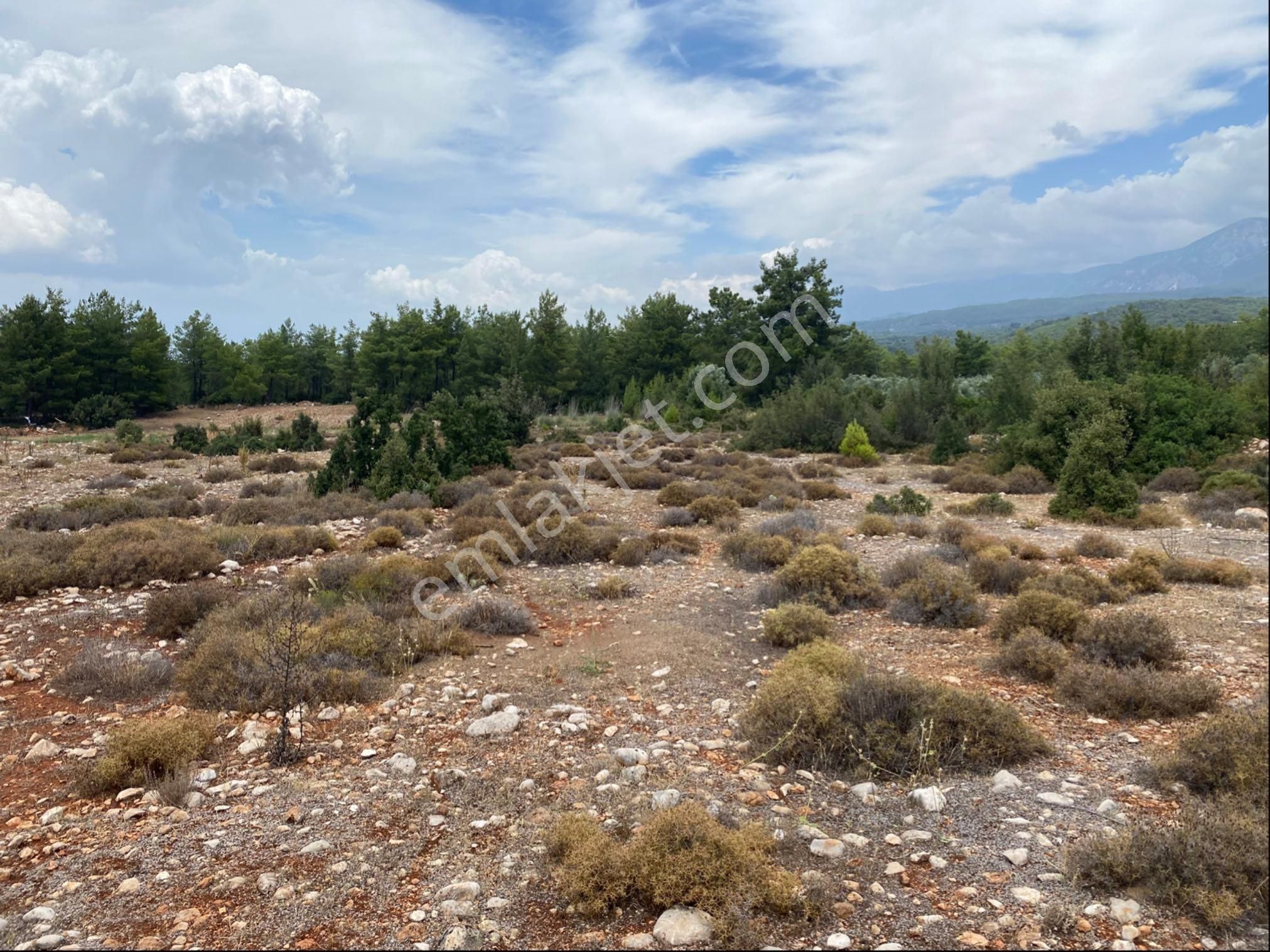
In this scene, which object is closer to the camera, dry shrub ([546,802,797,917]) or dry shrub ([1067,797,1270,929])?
dry shrub ([1067,797,1270,929])

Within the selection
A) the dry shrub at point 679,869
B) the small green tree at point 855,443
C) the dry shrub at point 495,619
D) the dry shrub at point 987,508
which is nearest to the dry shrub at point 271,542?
the dry shrub at point 495,619

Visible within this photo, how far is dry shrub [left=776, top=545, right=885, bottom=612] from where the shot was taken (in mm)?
7812

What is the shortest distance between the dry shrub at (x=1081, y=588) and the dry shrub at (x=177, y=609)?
786cm

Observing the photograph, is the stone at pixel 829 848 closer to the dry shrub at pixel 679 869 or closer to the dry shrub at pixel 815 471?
the dry shrub at pixel 679 869

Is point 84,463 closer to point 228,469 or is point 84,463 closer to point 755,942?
point 228,469

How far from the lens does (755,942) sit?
283 centimetres

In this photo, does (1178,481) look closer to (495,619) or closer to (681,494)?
(681,494)

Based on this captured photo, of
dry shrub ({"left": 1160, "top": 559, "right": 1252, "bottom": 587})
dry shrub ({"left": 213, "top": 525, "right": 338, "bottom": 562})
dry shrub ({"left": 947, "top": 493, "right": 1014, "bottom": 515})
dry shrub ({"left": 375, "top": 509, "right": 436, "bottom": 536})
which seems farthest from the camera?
dry shrub ({"left": 947, "top": 493, "right": 1014, "bottom": 515})

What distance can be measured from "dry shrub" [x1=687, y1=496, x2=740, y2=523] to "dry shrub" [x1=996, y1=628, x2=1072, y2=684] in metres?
6.82

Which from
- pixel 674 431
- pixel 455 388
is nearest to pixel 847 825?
pixel 674 431

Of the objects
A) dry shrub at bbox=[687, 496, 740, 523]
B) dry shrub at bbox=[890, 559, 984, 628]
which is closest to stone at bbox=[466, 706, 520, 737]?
dry shrub at bbox=[890, 559, 984, 628]

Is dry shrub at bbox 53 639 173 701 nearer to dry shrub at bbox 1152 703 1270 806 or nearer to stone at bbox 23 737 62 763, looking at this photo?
stone at bbox 23 737 62 763

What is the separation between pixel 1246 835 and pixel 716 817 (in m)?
2.15

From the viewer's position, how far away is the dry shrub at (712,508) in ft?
41.5
